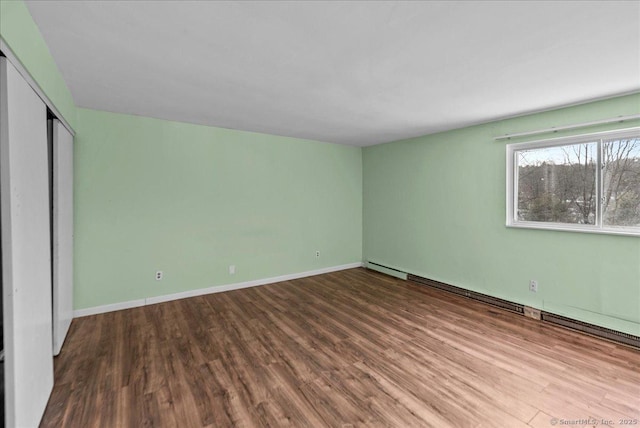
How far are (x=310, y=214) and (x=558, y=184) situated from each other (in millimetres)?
3333

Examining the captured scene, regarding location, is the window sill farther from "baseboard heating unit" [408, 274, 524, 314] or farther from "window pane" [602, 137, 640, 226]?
"baseboard heating unit" [408, 274, 524, 314]

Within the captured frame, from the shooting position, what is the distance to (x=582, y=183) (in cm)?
292

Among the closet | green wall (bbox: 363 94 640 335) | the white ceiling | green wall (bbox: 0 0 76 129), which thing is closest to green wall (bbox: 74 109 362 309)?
the white ceiling

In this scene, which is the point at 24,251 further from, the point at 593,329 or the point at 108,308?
the point at 593,329

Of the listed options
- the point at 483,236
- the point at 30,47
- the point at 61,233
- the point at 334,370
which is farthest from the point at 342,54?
the point at 483,236

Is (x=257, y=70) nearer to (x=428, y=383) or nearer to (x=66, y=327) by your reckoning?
(x=428, y=383)

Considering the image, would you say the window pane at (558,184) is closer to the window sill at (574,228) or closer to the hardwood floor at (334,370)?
the window sill at (574,228)

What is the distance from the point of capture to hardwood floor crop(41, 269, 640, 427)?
Answer: 1734mm

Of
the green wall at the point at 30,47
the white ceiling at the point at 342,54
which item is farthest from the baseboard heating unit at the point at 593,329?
the green wall at the point at 30,47

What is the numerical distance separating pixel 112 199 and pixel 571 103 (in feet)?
16.6

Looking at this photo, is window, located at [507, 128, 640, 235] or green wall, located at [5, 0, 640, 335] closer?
window, located at [507, 128, 640, 235]

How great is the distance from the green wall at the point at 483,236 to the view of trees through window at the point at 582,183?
0.19 m

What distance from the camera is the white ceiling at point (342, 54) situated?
4.72ft

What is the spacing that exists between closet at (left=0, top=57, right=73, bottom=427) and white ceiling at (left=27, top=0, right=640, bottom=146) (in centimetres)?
51
